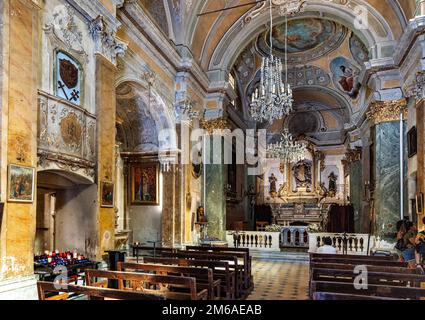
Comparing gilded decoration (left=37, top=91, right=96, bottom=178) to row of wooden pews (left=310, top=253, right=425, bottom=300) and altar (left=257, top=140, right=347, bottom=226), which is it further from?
altar (left=257, top=140, right=347, bottom=226)

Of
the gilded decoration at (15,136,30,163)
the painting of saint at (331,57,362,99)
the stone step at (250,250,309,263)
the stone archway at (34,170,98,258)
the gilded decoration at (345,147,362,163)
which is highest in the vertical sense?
the painting of saint at (331,57,362,99)

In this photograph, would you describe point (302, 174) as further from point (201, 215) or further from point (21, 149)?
point (21, 149)

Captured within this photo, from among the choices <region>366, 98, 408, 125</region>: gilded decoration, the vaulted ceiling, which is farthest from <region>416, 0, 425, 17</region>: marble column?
<region>366, 98, 408, 125</region>: gilded decoration

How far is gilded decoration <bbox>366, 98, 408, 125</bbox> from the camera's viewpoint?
1139 centimetres

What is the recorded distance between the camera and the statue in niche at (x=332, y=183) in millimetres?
21411

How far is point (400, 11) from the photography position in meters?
11.3

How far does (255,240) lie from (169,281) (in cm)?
937

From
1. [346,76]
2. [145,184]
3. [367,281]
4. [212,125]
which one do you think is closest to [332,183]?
[346,76]

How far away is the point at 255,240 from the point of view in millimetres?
13406

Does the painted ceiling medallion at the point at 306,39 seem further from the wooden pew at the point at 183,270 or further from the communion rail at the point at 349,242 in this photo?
the wooden pew at the point at 183,270

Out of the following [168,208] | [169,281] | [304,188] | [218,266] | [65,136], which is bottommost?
[218,266]

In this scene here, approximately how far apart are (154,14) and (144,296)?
9164mm

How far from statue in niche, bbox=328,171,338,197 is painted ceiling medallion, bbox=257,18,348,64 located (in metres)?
7.49

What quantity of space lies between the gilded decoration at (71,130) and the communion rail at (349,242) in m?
8.84
